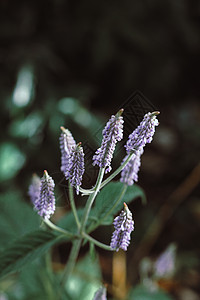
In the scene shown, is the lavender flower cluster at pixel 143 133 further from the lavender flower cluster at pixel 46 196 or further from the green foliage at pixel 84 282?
the green foliage at pixel 84 282

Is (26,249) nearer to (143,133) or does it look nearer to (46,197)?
(46,197)

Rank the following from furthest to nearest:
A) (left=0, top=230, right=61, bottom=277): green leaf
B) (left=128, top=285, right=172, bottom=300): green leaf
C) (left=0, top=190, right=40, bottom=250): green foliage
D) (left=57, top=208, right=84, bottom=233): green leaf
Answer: (left=128, top=285, right=172, bottom=300): green leaf, (left=0, top=190, right=40, bottom=250): green foliage, (left=57, top=208, right=84, bottom=233): green leaf, (left=0, top=230, right=61, bottom=277): green leaf

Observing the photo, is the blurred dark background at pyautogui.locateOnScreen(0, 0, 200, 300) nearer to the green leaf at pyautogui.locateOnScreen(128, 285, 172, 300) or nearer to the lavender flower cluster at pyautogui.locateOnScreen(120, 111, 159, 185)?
the green leaf at pyautogui.locateOnScreen(128, 285, 172, 300)

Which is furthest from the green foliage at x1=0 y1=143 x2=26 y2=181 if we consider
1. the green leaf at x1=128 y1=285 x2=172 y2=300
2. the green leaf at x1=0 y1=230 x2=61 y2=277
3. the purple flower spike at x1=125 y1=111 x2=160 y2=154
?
the purple flower spike at x1=125 y1=111 x2=160 y2=154

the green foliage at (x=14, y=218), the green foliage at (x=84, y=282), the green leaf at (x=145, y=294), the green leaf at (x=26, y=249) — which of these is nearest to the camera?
the green leaf at (x=26, y=249)

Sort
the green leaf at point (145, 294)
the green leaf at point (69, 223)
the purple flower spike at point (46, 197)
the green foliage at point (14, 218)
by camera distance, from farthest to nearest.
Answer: the green leaf at point (145, 294) < the green foliage at point (14, 218) < the green leaf at point (69, 223) < the purple flower spike at point (46, 197)

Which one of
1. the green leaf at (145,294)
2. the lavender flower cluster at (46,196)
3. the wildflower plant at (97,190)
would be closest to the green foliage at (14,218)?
the wildflower plant at (97,190)

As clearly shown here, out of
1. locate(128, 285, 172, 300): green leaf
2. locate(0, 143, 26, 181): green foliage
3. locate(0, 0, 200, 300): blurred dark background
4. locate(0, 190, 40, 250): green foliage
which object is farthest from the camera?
locate(0, 0, 200, 300): blurred dark background
